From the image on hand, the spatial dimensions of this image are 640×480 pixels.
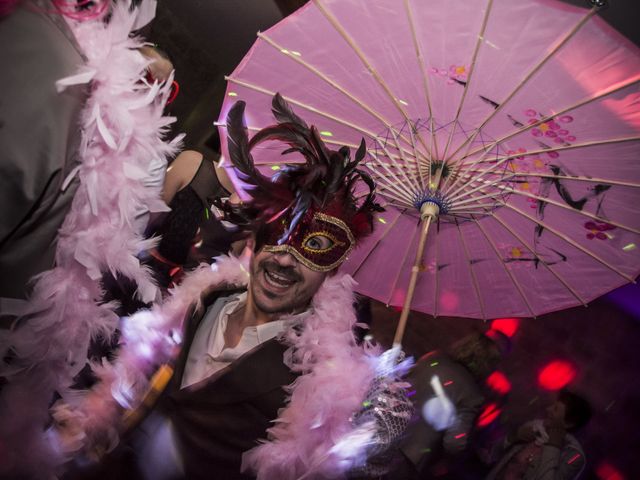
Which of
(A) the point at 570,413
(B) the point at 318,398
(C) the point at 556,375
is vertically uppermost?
(B) the point at 318,398

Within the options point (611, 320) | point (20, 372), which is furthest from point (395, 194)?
point (611, 320)

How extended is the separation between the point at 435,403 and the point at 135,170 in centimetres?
261

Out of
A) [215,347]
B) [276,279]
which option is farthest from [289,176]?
[215,347]

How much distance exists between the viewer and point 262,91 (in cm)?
198

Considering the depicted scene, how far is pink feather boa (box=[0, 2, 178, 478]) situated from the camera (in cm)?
102

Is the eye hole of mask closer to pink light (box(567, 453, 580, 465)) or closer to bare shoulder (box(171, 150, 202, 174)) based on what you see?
bare shoulder (box(171, 150, 202, 174))

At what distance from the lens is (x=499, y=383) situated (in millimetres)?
4812

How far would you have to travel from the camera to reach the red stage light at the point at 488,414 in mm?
4641

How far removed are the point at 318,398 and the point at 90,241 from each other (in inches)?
30.4

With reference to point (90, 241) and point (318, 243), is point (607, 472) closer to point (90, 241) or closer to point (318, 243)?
point (318, 243)

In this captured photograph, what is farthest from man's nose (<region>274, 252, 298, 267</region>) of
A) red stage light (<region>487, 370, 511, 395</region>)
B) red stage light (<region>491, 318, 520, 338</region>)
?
red stage light (<region>487, 370, 511, 395</region>)

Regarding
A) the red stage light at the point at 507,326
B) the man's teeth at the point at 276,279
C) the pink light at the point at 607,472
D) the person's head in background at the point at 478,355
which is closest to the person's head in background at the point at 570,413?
the person's head in background at the point at 478,355

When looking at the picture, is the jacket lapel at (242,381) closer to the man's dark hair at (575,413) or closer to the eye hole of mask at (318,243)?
the eye hole of mask at (318,243)

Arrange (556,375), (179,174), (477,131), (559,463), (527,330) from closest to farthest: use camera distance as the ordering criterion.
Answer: (477,131), (179,174), (559,463), (556,375), (527,330)
